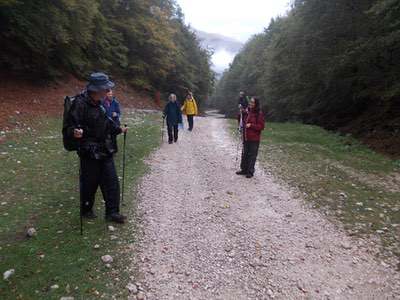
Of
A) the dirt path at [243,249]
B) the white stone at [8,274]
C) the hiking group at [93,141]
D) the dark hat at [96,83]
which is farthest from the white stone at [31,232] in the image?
the dark hat at [96,83]

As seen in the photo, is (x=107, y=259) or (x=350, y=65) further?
(x=350, y=65)

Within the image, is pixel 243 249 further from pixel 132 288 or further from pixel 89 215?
pixel 89 215

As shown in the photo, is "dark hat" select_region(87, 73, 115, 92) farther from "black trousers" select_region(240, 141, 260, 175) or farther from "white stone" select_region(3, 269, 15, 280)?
"black trousers" select_region(240, 141, 260, 175)

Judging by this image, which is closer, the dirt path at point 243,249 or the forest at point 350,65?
the dirt path at point 243,249

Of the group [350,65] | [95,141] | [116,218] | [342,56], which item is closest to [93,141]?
[95,141]

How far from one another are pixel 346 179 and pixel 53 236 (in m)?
8.07

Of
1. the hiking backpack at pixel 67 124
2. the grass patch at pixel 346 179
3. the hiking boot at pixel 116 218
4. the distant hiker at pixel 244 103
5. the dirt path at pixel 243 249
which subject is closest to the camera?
the dirt path at pixel 243 249

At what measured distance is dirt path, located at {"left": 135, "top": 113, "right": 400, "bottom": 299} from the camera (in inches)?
178

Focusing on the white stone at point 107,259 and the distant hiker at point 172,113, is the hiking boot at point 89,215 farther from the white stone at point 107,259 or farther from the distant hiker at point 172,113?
the distant hiker at point 172,113

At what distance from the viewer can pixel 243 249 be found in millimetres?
5500

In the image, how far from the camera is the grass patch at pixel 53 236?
4.23 m

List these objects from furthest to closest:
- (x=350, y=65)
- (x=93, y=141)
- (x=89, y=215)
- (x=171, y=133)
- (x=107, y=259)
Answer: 1. (x=350, y=65)
2. (x=171, y=133)
3. (x=89, y=215)
4. (x=93, y=141)
5. (x=107, y=259)

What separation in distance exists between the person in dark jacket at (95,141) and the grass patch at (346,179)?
450cm

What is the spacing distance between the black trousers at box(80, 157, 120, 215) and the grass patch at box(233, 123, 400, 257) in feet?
14.5
